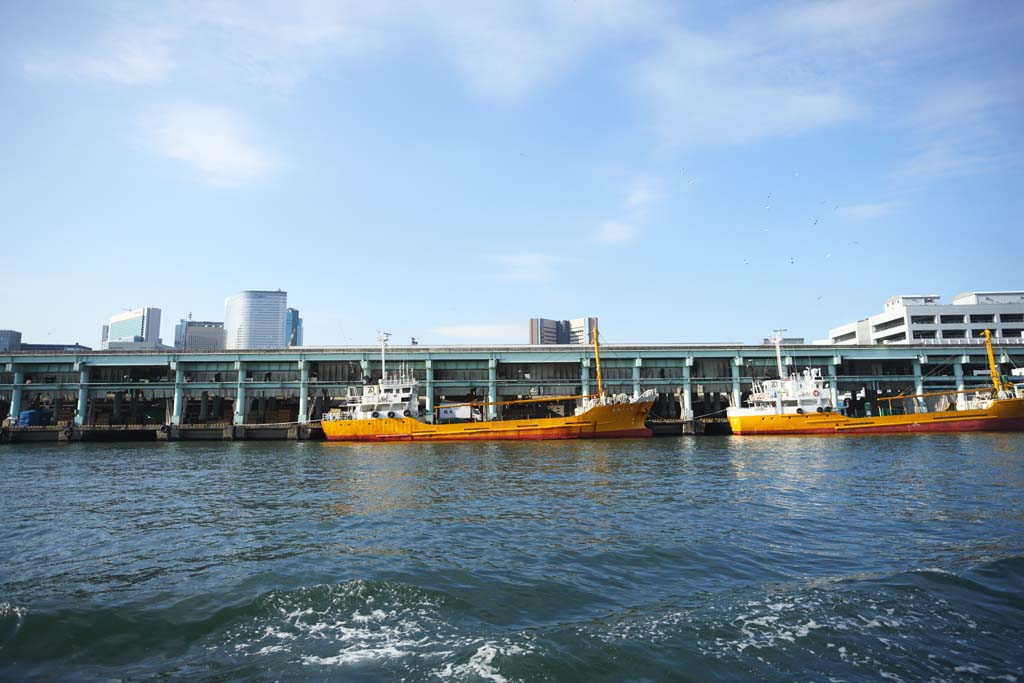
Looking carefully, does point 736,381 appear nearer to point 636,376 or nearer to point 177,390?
point 636,376

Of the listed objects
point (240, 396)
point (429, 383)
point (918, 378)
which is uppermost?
point (918, 378)

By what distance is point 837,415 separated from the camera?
5303 cm

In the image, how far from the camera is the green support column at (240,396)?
205ft

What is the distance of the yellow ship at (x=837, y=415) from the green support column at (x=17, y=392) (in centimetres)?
7747

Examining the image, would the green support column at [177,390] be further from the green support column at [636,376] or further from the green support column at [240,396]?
the green support column at [636,376]

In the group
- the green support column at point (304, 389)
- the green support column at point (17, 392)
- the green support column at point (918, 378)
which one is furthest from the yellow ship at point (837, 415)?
the green support column at point (17, 392)

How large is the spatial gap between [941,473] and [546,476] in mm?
16901

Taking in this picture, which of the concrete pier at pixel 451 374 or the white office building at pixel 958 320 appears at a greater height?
the white office building at pixel 958 320

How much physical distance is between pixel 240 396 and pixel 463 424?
27.4 meters

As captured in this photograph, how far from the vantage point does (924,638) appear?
25.3ft

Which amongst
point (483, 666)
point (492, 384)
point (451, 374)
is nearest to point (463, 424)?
point (492, 384)

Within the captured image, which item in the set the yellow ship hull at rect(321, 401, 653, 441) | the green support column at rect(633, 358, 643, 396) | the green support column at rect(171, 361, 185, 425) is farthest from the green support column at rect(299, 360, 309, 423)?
the green support column at rect(633, 358, 643, 396)

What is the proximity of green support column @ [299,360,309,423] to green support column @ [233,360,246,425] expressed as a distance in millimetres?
6221


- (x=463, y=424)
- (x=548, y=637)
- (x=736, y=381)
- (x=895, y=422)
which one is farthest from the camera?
(x=736, y=381)
